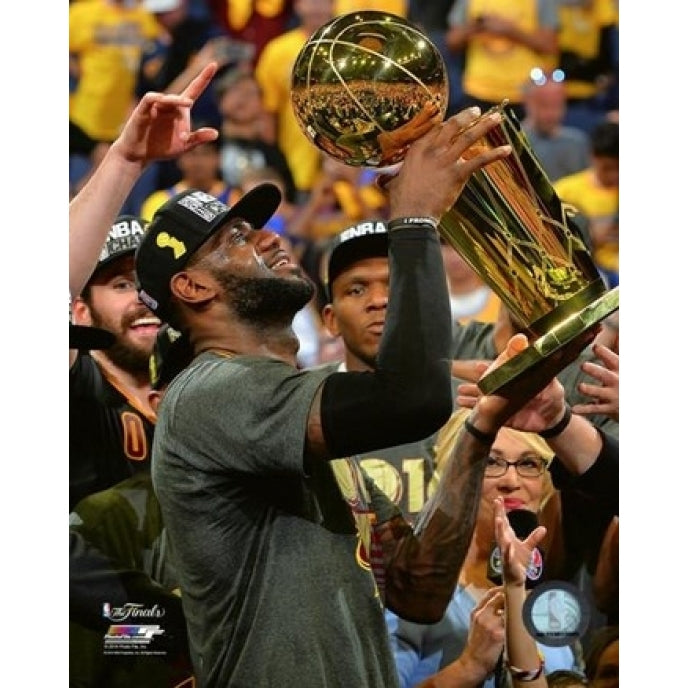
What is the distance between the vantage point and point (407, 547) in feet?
9.16

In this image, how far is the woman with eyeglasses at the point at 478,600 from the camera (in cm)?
297

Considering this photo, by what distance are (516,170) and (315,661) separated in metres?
0.89

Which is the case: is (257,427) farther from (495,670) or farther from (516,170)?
(495,670)

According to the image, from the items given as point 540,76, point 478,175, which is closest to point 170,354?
point 478,175

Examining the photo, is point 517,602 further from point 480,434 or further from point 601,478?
point 480,434

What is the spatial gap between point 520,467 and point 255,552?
84 cm

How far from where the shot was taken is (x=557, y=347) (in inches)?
101

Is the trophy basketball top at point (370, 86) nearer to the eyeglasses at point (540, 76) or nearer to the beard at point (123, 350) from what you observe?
the eyeglasses at point (540, 76)

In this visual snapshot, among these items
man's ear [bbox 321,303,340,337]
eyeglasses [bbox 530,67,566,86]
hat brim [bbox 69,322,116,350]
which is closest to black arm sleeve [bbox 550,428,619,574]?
man's ear [bbox 321,303,340,337]

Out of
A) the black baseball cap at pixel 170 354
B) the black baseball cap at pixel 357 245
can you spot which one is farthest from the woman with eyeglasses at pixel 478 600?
the black baseball cap at pixel 170 354

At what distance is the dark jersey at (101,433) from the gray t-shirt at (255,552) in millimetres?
776

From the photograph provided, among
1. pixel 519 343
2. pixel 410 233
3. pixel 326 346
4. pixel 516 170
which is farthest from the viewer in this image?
pixel 326 346
